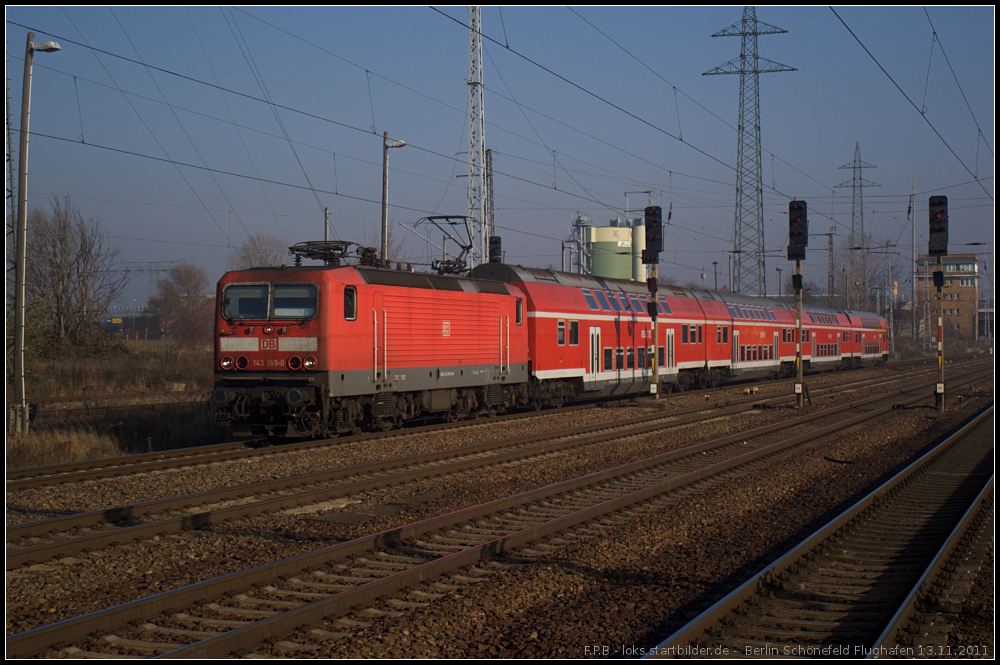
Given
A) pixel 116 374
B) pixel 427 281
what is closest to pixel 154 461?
pixel 427 281

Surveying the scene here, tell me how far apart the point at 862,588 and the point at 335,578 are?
4.85 metres

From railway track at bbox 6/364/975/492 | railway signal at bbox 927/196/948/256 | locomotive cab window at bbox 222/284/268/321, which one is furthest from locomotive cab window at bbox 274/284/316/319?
railway signal at bbox 927/196/948/256

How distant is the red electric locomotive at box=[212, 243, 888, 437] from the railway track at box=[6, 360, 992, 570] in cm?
272

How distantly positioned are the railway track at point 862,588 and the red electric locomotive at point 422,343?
31.3 feet

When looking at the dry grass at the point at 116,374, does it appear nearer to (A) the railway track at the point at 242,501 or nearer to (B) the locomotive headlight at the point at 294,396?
(B) the locomotive headlight at the point at 294,396

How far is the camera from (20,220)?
15.7 m

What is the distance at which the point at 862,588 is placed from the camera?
728cm

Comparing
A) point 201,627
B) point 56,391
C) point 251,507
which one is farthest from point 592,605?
point 56,391

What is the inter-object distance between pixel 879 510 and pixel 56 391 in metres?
25.8

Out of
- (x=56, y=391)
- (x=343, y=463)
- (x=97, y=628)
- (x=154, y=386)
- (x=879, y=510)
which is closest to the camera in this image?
(x=97, y=628)

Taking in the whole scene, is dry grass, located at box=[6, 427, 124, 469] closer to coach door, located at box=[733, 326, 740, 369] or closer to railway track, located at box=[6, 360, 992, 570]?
railway track, located at box=[6, 360, 992, 570]

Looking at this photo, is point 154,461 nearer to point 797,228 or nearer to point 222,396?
point 222,396

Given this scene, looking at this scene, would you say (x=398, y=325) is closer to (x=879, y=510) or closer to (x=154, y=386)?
(x=879, y=510)

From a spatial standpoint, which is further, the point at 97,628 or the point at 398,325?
the point at 398,325
